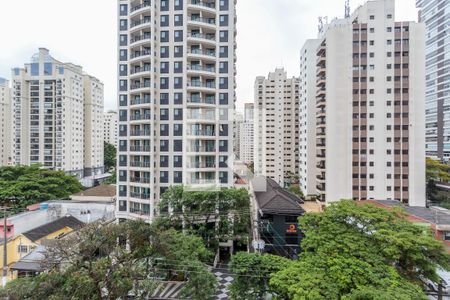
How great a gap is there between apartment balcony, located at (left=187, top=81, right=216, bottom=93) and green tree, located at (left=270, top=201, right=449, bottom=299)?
51.4ft

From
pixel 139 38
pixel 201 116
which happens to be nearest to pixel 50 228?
pixel 201 116

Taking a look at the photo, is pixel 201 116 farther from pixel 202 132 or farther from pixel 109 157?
pixel 109 157

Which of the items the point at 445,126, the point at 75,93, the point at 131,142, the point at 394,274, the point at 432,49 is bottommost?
the point at 394,274

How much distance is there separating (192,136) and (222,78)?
632 cm

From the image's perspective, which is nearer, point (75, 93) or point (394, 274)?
point (394, 274)

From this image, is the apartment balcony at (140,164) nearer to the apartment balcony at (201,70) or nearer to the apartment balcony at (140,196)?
the apartment balcony at (140,196)

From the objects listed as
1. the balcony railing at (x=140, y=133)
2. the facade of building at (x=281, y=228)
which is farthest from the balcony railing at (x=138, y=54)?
the facade of building at (x=281, y=228)

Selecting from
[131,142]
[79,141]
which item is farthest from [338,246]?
[79,141]

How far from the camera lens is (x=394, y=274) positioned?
956 centimetres

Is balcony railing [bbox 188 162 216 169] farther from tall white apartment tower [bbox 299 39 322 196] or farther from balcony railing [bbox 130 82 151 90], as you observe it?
tall white apartment tower [bbox 299 39 322 196]

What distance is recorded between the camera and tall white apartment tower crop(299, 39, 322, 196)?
37.9 metres

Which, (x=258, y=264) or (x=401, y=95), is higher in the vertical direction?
(x=401, y=95)

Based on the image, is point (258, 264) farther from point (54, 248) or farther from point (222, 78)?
point (222, 78)

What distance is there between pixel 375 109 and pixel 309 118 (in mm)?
10211
